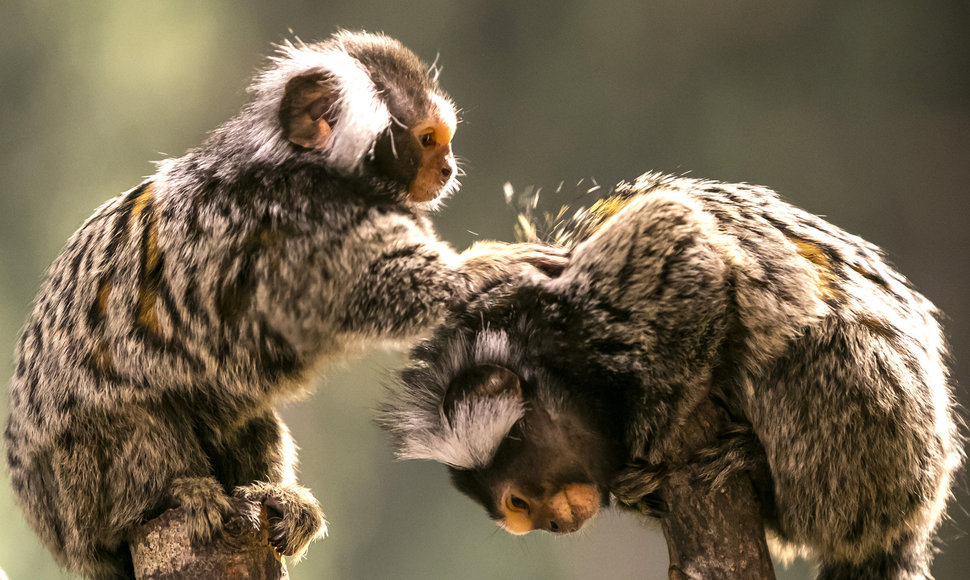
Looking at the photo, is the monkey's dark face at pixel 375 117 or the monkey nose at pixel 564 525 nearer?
the monkey nose at pixel 564 525

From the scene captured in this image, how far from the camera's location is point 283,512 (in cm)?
253

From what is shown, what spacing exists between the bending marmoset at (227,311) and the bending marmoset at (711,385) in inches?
9.2

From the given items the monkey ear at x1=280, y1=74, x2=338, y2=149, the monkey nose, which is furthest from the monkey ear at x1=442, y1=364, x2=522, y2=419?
the monkey ear at x1=280, y1=74, x2=338, y2=149

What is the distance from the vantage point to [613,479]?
2.45 m

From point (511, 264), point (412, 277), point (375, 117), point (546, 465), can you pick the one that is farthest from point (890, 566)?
point (375, 117)

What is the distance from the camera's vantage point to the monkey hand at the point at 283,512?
2.51 m

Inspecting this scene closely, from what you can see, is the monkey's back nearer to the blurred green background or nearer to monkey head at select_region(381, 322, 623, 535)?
monkey head at select_region(381, 322, 623, 535)

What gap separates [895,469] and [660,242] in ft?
2.76

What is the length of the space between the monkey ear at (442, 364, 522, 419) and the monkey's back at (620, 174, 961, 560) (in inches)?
21.5

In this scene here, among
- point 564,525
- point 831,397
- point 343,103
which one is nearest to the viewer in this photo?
point 831,397

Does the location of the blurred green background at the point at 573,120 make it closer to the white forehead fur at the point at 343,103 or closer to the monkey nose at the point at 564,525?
the white forehead fur at the point at 343,103

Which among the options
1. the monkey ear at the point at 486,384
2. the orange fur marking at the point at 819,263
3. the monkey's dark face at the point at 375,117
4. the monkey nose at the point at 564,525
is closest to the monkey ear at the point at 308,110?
the monkey's dark face at the point at 375,117

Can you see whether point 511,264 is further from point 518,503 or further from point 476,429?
point 518,503

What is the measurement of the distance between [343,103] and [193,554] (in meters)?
1.30
